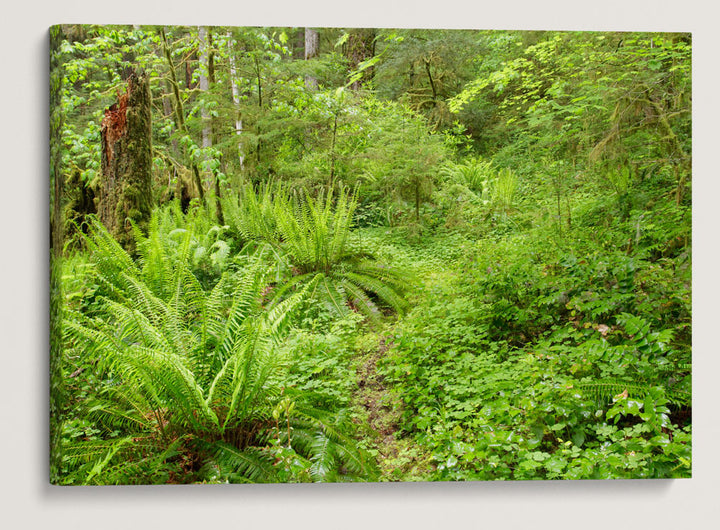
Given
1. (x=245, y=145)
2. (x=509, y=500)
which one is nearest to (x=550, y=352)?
(x=509, y=500)

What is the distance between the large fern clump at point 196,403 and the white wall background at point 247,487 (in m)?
0.18

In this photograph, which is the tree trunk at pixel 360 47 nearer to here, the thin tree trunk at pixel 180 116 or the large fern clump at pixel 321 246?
the large fern clump at pixel 321 246

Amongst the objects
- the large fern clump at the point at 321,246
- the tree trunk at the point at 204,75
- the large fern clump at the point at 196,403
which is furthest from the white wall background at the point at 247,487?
the large fern clump at the point at 321,246

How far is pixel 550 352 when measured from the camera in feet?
7.97

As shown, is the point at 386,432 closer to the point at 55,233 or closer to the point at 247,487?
the point at 247,487

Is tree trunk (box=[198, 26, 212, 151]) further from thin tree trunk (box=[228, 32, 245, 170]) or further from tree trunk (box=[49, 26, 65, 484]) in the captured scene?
tree trunk (box=[49, 26, 65, 484])

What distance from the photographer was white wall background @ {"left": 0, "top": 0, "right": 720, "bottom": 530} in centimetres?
241

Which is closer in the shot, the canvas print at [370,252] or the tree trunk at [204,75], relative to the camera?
the canvas print at [370,252]

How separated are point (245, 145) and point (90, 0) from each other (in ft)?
3.04

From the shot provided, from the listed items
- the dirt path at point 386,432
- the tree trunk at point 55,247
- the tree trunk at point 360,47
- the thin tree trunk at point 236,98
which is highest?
the tree trunk at point 360,47

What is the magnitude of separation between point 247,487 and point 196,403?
479 mm

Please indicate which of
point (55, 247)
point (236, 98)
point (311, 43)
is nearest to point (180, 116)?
point (236, 98)

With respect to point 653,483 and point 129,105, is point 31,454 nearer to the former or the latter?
point 129,105

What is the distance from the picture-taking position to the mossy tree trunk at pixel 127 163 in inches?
99.6
